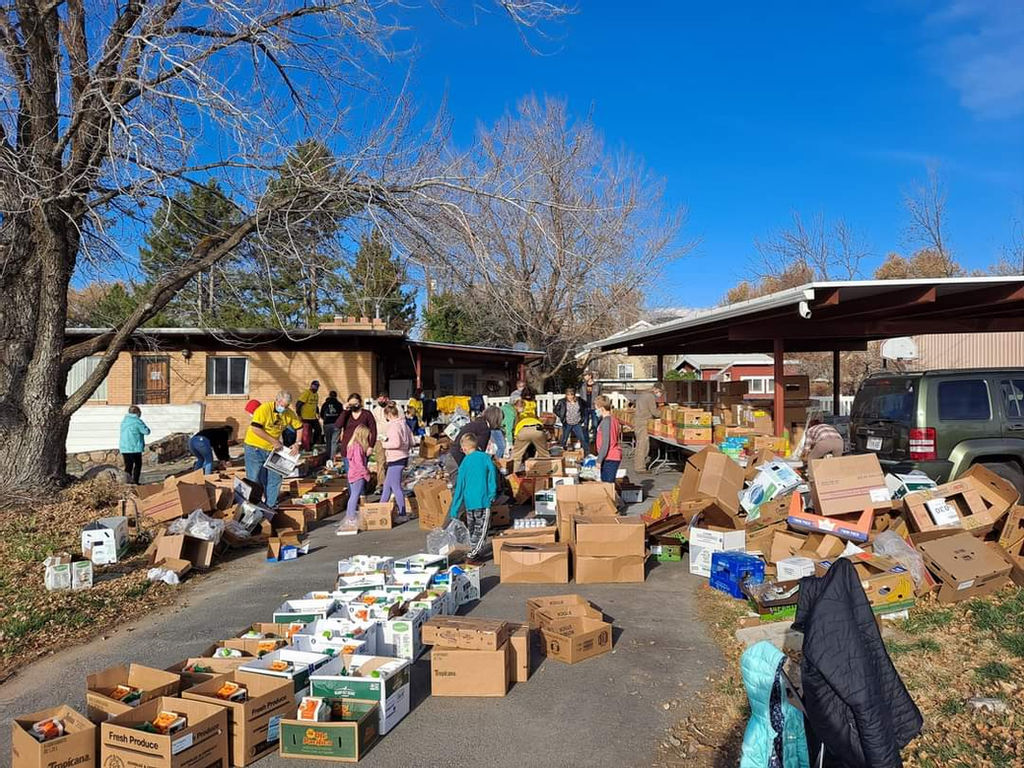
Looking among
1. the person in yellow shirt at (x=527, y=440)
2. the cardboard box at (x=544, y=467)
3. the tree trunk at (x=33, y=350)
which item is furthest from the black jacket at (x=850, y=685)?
the tree trunk at (x=33, y=350)

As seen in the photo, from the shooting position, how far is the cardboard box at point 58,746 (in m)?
3.55

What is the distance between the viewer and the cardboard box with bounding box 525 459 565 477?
40.8 ft

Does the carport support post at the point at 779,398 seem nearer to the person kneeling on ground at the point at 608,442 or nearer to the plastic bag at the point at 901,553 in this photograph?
the person kneeling on ground at the point at 608,442

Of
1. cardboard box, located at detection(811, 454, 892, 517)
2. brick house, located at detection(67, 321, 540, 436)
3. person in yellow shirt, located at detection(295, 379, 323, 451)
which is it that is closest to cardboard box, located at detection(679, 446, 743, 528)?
cardboard box, located at detection(811, 454, 892, 517)

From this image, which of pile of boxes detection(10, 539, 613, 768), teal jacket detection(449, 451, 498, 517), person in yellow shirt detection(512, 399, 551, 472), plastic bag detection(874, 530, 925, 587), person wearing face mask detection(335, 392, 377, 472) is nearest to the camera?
pile of boxes detection(10, 539, 613, 768)

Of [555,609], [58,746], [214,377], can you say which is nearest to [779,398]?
[555,609]

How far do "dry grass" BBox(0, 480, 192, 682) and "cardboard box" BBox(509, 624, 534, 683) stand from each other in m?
3.72

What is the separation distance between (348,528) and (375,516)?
42 centimetres

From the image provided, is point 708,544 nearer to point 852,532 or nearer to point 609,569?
point 609,569

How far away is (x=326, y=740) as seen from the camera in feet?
12.9

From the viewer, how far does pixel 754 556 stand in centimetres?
701

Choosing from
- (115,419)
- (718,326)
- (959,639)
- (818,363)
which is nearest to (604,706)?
(959,639)

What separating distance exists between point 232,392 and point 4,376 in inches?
455

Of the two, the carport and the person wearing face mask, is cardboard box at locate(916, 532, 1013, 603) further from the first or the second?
the person wearing face mask
